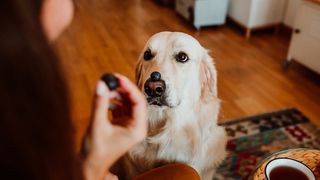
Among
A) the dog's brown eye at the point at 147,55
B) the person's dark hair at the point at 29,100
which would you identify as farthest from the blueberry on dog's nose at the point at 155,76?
the person's dark hair at the point at 29,100

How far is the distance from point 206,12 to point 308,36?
4.12 feet

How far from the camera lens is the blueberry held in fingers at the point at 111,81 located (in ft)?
1.97

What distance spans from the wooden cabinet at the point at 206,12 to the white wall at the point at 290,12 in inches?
24.8

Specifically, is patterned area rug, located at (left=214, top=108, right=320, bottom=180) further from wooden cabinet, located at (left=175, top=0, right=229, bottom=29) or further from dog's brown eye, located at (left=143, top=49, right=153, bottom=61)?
wooden cabinet, located at (left=175, top=0, right=229, bottom=29)

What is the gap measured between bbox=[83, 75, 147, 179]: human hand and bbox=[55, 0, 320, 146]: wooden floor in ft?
2.67

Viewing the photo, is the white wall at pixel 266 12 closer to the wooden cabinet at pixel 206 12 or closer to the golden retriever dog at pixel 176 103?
the wooden cabinet at pixel 206 12

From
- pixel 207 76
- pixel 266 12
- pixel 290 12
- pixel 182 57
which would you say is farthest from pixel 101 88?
pixel 290 12

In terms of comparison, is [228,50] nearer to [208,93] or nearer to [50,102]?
[208,93]

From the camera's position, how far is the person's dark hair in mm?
351

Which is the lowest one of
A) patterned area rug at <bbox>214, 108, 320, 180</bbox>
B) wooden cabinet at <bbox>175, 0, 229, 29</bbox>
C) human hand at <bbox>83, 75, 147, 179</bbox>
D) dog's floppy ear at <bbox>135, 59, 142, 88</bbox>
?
patterned area rug at <bbox>214, 108, 320, 180</bbox>

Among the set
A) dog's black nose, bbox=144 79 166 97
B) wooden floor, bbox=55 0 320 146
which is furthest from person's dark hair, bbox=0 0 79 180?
wooden floor, bbox=55 0 320 146

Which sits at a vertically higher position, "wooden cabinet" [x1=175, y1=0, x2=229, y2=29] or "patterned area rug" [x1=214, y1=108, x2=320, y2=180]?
"wooden cabinet" [x1=175, y1=0, x2=229, y2=29]

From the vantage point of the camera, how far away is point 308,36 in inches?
95.0

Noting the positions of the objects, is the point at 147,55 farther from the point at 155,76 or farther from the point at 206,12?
the point at 206,12
